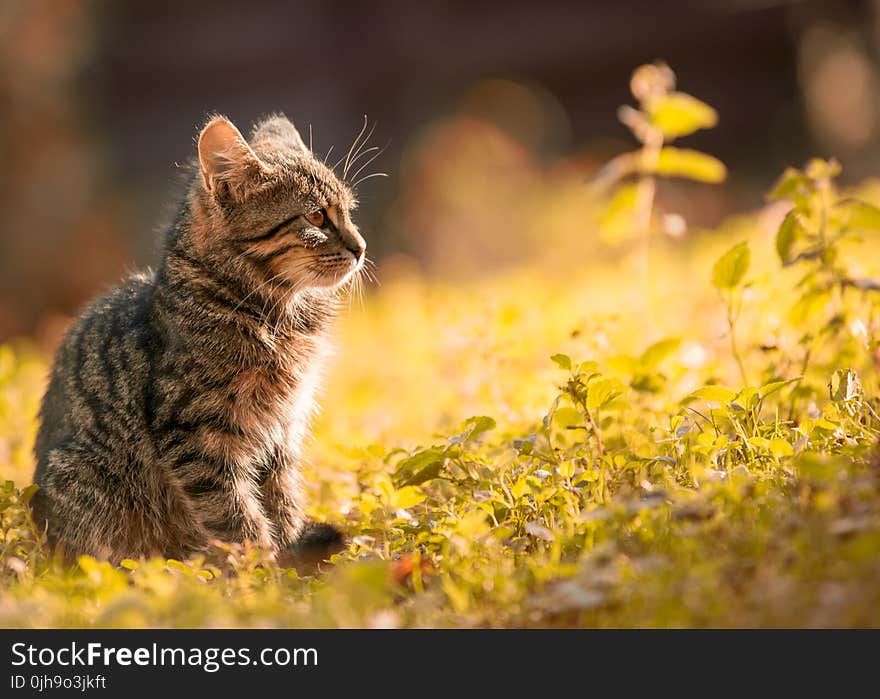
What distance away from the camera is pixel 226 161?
3.74 m

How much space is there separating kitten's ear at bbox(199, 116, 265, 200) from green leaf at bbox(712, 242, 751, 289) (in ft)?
5.88

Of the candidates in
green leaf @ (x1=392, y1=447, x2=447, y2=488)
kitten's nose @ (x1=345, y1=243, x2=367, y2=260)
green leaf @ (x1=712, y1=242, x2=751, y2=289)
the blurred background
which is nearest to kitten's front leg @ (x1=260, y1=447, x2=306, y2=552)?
green leaf @ (x1=392, y1=447, x2=447, y2=488)

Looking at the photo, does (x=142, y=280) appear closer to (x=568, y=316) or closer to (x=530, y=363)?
(x=530, y=363)

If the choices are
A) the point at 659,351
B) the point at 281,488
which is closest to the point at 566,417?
the point at 659,351

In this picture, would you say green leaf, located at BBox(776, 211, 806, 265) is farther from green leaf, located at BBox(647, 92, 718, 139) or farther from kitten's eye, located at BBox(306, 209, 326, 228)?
kitten's eye, located at BBox(306, 209, 326, 228)

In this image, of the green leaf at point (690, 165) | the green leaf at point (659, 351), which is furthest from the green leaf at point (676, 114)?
the green leaf at point (659, 351)

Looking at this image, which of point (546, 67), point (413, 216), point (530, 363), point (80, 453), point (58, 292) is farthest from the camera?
point (546, 67)

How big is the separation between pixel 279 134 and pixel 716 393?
229 centimetres

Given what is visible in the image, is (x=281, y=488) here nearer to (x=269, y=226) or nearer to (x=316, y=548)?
(x=316, y=548)

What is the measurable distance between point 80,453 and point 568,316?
3538mm

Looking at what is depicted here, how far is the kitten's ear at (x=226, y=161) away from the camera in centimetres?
361
